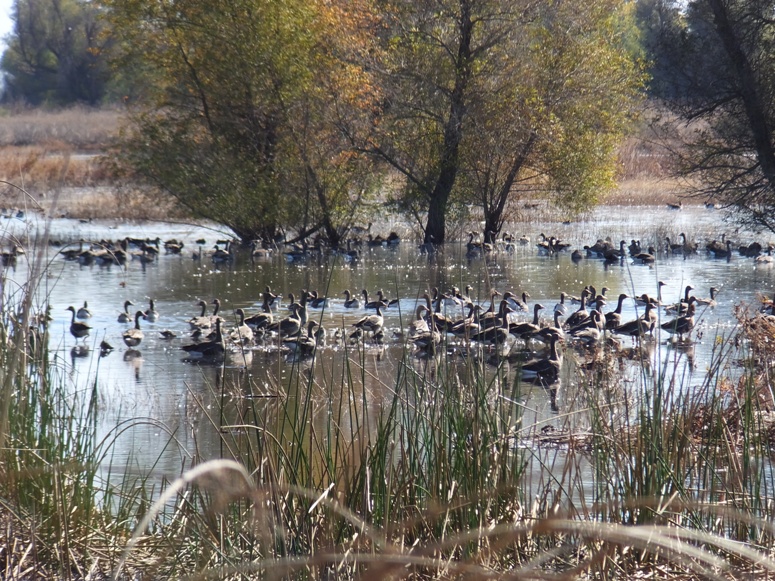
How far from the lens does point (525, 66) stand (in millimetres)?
23531

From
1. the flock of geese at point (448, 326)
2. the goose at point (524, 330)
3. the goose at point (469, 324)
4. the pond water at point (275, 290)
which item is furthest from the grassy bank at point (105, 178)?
the goose at point (469, 324)

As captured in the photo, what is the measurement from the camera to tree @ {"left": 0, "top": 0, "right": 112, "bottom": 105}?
2392 inches

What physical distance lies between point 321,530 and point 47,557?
1226mm

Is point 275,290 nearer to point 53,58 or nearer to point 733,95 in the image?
point 733,95

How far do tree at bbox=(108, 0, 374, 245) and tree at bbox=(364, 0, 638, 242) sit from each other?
121cm

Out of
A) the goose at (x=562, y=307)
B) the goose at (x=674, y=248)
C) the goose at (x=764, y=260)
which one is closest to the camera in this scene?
the goose at (x=562, y=307)

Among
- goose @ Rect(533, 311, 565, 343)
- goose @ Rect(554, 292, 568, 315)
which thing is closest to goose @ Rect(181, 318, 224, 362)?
goose @ Rect(533, 311, 565, 343)

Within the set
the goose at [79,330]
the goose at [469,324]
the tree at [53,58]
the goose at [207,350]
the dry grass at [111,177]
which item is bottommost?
the goose at [207,350]

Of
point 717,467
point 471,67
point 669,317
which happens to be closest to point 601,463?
point 717,467

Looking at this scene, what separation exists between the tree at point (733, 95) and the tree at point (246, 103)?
8.40 metres

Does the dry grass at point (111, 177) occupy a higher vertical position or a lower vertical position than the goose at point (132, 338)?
higher

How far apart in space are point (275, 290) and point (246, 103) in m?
7.56

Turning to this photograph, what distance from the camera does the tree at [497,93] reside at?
23.3 m

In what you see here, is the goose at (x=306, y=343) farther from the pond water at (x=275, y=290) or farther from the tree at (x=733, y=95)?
the tree at (x=733, y=95)
